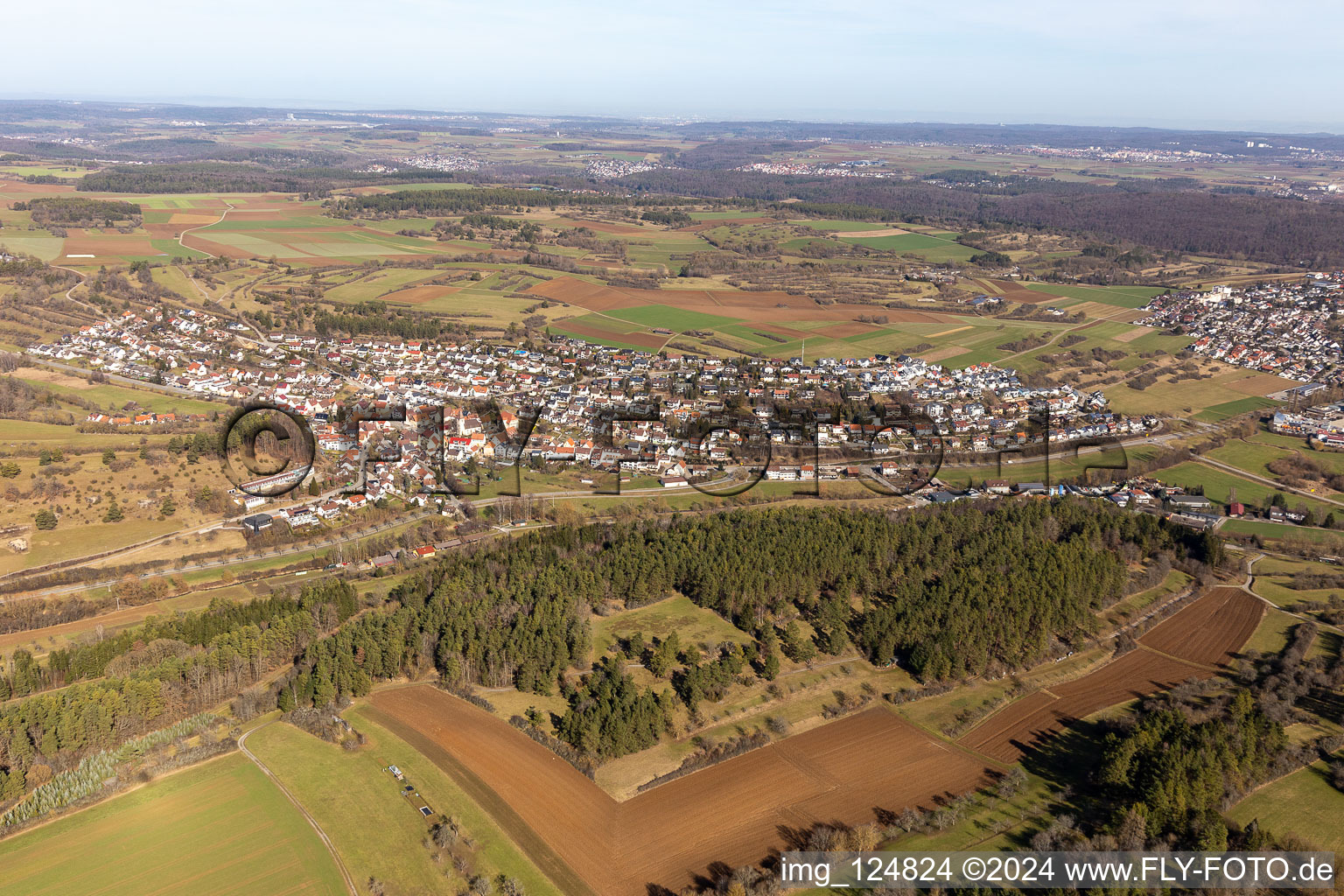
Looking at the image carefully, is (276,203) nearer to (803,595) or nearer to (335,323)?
(335,323)

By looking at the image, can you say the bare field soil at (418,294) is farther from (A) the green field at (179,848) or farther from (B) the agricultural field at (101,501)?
(A) the green field at (179,848)

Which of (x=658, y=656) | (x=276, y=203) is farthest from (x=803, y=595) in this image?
(x=276, y=203)

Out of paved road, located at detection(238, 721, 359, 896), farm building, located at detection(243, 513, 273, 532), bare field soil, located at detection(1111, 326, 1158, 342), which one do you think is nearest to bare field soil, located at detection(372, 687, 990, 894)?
paved road, located at detection(238, 721, 359, 896)

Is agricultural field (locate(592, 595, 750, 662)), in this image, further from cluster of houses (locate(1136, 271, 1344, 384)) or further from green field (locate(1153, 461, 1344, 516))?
cluster of houses (locate(1136, 271, 1344, 384))

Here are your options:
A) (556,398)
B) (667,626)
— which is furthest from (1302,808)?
(556,398)

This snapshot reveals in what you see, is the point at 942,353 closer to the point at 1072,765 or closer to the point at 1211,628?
the point at 1211,628

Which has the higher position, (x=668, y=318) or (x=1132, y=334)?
(x=1132, y=334)
